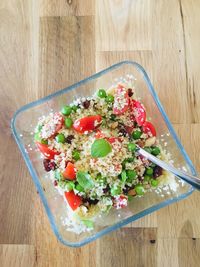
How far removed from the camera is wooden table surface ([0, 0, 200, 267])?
4.11 feet

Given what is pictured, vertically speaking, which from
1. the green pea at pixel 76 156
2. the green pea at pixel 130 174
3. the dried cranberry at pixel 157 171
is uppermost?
the green pea at pixel 76 156

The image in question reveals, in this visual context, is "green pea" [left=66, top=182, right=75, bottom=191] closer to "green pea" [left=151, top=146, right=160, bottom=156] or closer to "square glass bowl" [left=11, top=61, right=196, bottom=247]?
"square glass bowl" [left=11, top=61, right=196, bottom=247]

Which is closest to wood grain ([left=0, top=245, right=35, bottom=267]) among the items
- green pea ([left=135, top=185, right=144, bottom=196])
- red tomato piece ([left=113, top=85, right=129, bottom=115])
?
green pea ([left=135, top=185, right=144, bottom=196])

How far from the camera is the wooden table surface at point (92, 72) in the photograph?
1252 millimetres

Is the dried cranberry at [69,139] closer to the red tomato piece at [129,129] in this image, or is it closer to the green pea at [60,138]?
the green pea at [60,138]

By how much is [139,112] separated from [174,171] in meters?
0.22

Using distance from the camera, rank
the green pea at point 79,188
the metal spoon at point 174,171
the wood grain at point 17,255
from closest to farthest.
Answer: the metal spoon at point 174,171, the green pea at point 79,188, the wood grain at point 17,255

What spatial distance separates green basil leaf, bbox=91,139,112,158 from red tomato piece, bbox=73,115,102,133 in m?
0.09

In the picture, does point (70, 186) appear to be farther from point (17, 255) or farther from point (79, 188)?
point (17, 255)

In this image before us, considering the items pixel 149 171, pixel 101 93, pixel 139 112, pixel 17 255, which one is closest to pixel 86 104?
pixel 101 93

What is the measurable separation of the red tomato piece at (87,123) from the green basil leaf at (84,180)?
14 cm

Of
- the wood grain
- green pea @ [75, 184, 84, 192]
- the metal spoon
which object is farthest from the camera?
the wood grain

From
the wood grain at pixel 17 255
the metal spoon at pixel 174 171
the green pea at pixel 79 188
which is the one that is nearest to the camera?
the metal spoon at pixel 174 171

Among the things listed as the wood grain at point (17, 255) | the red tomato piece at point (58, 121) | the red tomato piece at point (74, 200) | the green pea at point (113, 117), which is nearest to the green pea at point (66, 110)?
the red tomato piece at point (58, 121)
